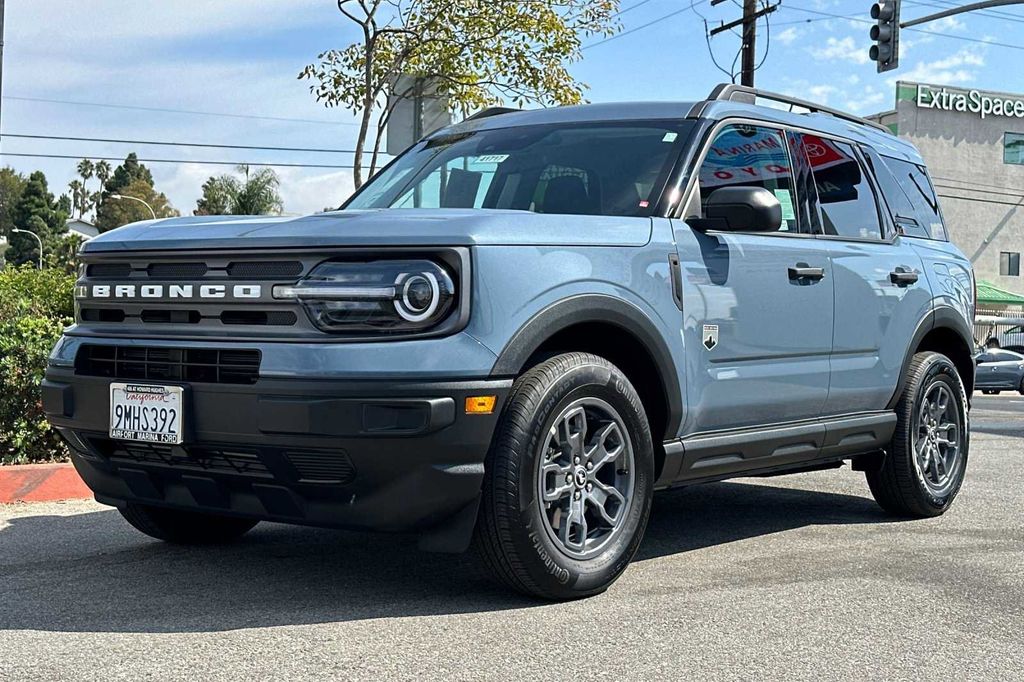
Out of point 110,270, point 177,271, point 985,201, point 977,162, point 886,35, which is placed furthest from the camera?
point 985,201

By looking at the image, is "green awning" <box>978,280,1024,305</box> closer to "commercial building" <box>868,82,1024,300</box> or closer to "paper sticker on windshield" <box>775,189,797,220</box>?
"commercial building" <box>868,82,1024,300</box>

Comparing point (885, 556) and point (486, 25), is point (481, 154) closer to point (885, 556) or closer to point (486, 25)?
point (885, 556)

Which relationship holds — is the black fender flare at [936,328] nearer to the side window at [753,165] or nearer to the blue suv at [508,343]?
the blue suv at [508,343]

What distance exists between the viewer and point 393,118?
42.1 ft

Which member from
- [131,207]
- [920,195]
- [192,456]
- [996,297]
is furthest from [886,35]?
[131,207]

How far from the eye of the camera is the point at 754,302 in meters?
5.38

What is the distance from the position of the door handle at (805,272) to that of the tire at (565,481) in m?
1.20

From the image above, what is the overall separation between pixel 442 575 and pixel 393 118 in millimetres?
8407

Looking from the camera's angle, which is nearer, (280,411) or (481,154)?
(280,411)

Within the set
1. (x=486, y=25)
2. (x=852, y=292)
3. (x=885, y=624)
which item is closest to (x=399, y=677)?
(x=885, y=624)

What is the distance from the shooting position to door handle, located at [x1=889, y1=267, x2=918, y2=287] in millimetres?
6363

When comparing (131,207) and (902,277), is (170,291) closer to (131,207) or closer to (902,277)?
(902,277)

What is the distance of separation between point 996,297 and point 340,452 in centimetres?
4981

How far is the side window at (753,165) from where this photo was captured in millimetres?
5562
